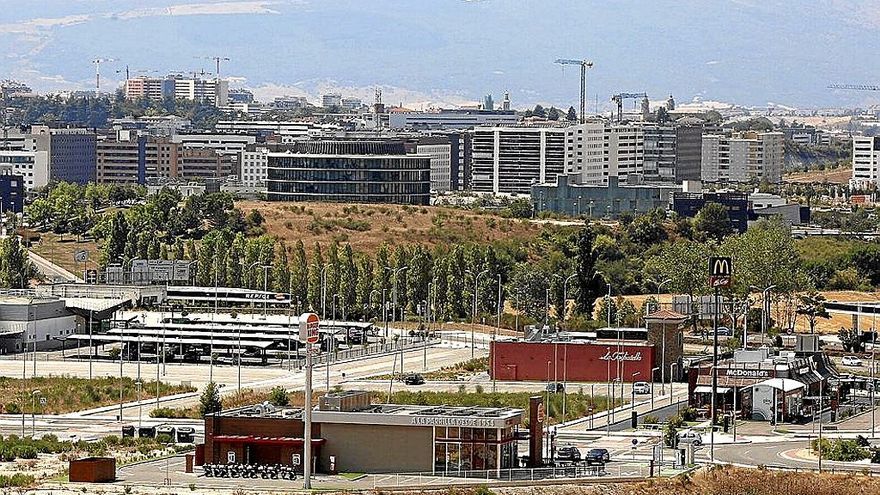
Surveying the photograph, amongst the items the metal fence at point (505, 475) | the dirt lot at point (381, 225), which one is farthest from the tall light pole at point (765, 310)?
the metal fence at point (505, 475)

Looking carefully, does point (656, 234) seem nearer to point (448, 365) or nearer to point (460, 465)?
point (448, 365)

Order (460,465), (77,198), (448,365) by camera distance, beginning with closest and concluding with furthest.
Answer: (460,465) < (448,365) < (77,198)

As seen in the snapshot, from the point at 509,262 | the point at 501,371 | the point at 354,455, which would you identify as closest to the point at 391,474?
the point at 354,455

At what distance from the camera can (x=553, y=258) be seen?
154 m

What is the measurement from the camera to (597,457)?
71.1 metres

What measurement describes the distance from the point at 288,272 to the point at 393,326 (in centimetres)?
1287

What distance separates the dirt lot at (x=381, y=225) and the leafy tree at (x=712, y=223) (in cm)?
1560

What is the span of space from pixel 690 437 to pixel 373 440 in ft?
46.0

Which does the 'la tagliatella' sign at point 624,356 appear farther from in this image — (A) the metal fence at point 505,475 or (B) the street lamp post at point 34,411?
(A) the metal fence at point 505,475

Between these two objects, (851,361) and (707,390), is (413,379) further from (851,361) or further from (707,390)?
(851,361)

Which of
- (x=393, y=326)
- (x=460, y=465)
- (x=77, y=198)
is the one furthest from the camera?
(x=77, y=198)

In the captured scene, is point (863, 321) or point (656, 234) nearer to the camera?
point (863, 321)

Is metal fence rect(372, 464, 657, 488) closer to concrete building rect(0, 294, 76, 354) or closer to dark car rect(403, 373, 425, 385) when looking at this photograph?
dark car rect(403, 373, 425, 385)

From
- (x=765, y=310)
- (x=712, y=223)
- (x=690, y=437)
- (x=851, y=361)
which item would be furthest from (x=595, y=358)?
(x=712, y=223)
